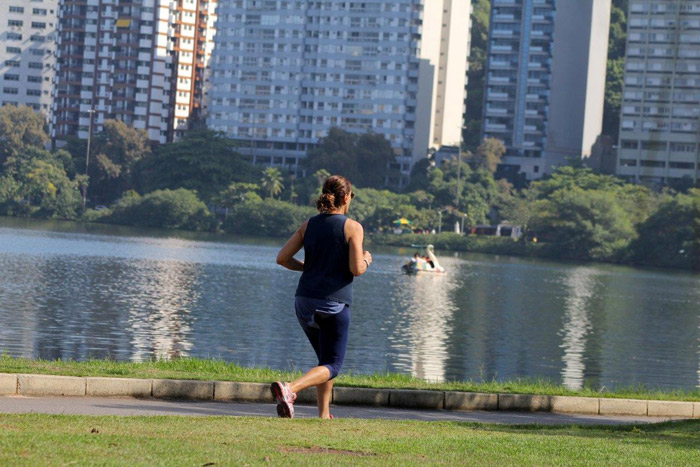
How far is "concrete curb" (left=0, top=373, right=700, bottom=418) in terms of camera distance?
1319cm

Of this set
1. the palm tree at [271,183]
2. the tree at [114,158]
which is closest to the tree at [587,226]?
the palm tree at [271,183]

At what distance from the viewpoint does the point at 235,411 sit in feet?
42.7

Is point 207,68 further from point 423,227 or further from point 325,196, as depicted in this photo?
point 325,196

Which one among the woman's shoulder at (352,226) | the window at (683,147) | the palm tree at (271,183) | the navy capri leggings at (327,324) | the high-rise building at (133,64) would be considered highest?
the high-rise building at (133,64)

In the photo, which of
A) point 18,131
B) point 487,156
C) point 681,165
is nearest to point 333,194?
point 487,156

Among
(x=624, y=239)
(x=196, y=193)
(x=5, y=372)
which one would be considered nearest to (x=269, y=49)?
(x=196, y=193)

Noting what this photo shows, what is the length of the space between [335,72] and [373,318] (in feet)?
461

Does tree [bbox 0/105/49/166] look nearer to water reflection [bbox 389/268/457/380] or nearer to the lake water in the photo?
the lake water

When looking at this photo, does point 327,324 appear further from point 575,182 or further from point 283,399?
point 575,182

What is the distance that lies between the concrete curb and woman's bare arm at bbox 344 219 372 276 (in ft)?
9.32

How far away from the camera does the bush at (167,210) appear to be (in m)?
145

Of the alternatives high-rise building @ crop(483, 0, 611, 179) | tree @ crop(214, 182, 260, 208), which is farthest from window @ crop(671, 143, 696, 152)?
tree @ crop(214, 182, 260, 208)

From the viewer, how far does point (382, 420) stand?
12.2 m

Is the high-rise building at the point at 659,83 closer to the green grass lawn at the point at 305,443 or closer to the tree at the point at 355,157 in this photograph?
the tree at the point at 355,157
